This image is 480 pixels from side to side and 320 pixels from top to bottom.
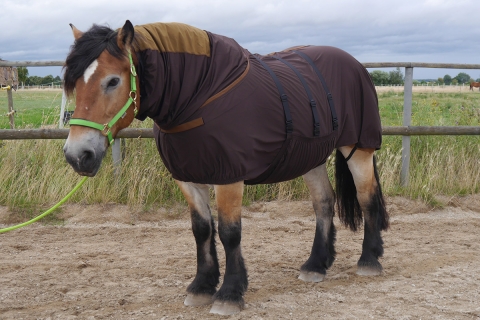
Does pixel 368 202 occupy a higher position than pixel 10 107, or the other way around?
pixel 10 107

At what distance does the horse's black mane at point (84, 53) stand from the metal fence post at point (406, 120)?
190 inches

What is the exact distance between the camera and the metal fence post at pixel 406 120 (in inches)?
271

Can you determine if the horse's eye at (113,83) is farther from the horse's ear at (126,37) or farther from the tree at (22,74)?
the tree at (22,74)

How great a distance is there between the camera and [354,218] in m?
4.72

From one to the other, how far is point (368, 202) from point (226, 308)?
1649mm

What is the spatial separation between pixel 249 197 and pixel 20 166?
9.29ft

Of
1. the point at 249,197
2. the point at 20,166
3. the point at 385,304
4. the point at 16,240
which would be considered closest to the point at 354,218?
the point at 385,304

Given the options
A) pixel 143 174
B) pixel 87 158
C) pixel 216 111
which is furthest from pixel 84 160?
pixel 143 174

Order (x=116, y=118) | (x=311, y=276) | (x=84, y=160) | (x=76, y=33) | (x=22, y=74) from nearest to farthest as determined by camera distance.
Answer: (x=84, y=160)
(x=116, y=118)
(x=76, y=33)
(x=311, y=276)
(x=22, y=74)

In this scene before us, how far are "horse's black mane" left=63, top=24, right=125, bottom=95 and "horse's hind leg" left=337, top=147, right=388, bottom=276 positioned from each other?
7.10 ft

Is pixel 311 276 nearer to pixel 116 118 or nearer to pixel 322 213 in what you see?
pixel 322 213

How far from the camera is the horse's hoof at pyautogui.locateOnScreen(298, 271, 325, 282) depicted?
4238mm

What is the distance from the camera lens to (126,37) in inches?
112

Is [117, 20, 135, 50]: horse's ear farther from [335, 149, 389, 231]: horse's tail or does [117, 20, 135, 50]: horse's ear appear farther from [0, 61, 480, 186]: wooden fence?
[0, 61, 480, 186]: wooden fence
